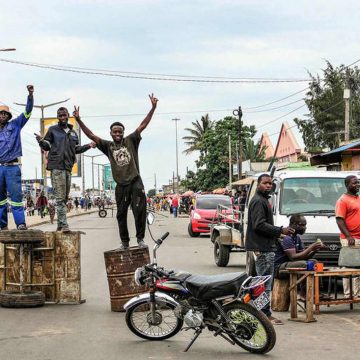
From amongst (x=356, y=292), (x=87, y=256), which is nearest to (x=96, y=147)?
(x=356, y=292)

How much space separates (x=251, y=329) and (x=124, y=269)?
2.82 meters

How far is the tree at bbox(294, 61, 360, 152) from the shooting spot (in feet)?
193

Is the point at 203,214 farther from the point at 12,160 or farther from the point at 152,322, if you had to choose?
the point at 152,322

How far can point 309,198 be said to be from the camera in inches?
528

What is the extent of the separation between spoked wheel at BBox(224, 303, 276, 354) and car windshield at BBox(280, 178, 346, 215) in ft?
18.8

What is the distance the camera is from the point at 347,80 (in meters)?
58.5

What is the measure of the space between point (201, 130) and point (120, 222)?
94314 millimetres

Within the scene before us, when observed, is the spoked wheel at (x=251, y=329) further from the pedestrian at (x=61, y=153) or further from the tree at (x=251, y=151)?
the tree at (x=251, y=151)

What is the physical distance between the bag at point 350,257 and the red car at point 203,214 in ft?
61.8

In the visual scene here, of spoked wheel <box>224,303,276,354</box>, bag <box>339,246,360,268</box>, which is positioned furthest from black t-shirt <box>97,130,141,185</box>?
spoked wheel <box>224,303,276,354</box>

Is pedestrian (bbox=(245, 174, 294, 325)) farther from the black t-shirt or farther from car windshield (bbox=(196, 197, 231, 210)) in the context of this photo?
car windshield (bbox=(196, 197, 231, 210))

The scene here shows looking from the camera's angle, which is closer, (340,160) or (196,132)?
(340,160)

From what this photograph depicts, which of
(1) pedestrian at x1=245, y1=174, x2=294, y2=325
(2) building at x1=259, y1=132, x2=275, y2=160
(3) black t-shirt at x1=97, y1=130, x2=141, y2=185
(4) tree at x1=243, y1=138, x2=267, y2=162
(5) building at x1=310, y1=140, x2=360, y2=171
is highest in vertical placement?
(2) building at x1=259, y1=132, x2=275, y2=160

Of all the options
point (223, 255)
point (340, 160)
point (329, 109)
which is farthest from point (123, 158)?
point (329, 109)
